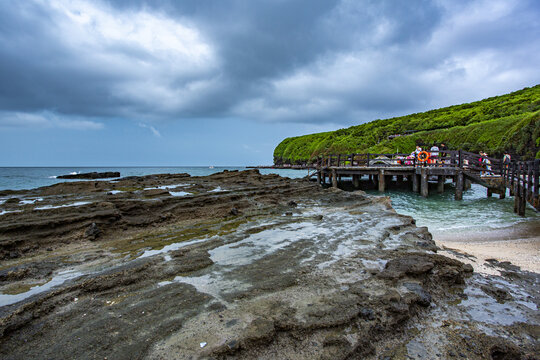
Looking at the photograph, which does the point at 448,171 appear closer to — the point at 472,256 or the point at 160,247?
the point at 472,256

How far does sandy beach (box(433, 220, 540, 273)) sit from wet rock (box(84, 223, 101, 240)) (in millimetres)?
8832

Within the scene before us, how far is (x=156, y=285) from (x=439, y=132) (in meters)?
73.6

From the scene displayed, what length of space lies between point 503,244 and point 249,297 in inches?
335

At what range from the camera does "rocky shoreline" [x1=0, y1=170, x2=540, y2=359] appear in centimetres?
270

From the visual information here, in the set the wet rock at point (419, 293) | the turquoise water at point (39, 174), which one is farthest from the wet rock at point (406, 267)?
the turquoise water at point (39, 174)

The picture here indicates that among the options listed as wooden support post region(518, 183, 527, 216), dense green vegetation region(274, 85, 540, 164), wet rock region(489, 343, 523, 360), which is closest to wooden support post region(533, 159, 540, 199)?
wooden support post region(518, 183, 527, 216)

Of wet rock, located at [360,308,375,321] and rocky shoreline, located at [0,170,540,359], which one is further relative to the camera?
wet rock, located at [360,308,375,321]

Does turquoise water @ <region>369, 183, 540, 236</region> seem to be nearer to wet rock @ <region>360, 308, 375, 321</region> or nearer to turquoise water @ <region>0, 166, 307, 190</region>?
wet rock @ <region>360, 308, 375, 321</region>

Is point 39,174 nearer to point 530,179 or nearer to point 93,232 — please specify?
point 93,232

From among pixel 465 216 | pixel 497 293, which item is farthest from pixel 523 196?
pixel 497 293

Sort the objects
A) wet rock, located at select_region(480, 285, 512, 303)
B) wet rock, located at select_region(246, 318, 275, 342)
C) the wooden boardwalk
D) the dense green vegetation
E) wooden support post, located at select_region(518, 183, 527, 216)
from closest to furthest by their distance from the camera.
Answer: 1. wet rock, located at select_region(246, 318, 275, 342)
2. wet rock, located at select_region(480, 285, 512, 303)
3. the wooden boardwalk
4. wooden support post, located at select_region(518, 183, 527, 216)
5. the dense green vegetation

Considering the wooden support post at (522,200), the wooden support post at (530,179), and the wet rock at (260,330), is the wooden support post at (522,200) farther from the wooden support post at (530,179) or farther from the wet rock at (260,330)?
the wet rock at (260,330)

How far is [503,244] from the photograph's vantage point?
312 inches

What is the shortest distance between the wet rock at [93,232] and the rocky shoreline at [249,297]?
32 millimetres
